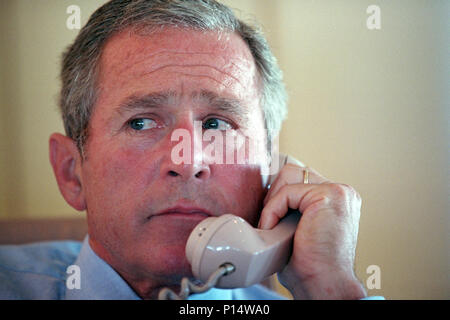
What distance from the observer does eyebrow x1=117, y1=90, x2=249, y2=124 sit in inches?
33.6

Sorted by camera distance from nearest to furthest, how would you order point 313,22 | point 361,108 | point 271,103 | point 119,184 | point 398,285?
point 119,184 → point 271,103 → point 398,285 → point 361,108 → point 313,22

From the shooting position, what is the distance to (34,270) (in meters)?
1.16

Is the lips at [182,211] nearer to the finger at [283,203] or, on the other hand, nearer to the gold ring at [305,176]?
the finger at [283,203]

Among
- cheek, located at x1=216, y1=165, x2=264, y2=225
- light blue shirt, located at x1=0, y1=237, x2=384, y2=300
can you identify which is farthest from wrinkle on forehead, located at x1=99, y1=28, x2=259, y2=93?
light blue shirt, located at x1=0, y1=237, x2=384, y2=300

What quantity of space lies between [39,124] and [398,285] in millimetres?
1584

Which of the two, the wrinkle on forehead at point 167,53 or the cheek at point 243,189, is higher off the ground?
the wrinkle on forehead at point 167,53

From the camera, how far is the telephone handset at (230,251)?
0.70 metres

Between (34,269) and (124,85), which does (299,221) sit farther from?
(34,269)

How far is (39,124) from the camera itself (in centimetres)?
174

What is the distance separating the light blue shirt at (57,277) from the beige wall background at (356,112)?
0.45 meters

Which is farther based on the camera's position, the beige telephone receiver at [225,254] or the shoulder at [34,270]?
the shoulder at [34,270]

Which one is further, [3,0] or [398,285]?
[3,0]

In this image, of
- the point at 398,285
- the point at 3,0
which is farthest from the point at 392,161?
the point at 3,0

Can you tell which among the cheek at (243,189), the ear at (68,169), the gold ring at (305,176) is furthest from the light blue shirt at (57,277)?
the gold ring at (305,176)
